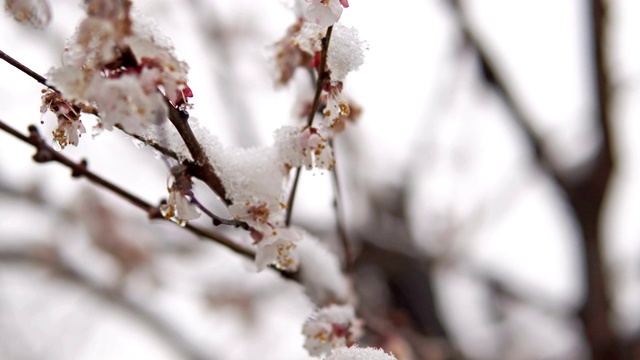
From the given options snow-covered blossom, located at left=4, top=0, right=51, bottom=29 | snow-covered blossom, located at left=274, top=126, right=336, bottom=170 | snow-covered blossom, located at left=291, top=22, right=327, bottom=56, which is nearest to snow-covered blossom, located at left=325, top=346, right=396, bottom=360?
snow-covered blossom, located at left=274, top=126, right=336, bottom=170

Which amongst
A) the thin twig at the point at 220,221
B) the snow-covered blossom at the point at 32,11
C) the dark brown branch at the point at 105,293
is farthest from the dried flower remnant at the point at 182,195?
the dark brown branch at the point at 105,293

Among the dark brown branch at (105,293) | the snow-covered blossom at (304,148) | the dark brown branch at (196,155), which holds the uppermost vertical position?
the dark brown branch at (105,293)

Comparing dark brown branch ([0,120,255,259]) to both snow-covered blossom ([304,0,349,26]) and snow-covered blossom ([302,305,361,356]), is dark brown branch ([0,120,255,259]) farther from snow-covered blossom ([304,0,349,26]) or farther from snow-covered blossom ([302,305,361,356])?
snow-covered blossom ([304,0,349,26])

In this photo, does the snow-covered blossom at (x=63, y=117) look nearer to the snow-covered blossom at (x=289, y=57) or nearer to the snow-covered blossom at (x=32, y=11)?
the snow-covered blossom at (x=32, y=11)

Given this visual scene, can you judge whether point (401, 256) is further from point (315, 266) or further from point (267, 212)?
point (267, 212)

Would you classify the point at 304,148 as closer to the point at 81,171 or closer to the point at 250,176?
the point at 250,176

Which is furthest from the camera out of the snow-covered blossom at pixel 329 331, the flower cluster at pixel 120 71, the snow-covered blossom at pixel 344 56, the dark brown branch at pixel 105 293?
the dark brown branch at pixel 105 293

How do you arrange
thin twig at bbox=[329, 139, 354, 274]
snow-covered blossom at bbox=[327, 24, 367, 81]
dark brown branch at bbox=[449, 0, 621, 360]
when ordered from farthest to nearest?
dark brown branch at bbox=[449, 0, 621, 360]
thin twig at bbox=[329, 139, 354, 274]
snow-covered blossom at bbox=[327, 24, 367, 81]
